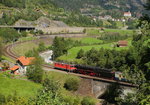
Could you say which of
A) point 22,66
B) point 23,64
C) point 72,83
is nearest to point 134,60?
point 72,83

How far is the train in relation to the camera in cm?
4638

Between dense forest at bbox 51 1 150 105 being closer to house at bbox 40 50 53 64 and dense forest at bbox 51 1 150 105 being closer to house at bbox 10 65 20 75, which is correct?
house at bbox 40 50 53 64

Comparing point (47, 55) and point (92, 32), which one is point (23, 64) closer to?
point (47, 55)

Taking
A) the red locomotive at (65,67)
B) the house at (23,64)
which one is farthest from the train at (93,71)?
the house at (23,64)

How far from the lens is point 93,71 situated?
50406 mm

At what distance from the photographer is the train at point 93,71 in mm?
46375

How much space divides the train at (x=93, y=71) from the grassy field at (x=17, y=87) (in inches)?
429

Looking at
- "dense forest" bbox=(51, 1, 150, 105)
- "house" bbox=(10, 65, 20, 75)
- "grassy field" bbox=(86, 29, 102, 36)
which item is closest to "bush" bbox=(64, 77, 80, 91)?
"dense forest" bbox=(51, 1, 150, 105)

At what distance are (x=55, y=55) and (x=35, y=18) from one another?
200ft

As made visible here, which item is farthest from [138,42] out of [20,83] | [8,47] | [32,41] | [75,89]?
[32,41]

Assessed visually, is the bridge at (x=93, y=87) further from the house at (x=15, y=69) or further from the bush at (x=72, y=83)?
the house at (x=15, y=69)

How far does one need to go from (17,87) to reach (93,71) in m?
17.6

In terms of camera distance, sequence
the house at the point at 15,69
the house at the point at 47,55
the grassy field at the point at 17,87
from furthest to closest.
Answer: the house at the point at 47,55 → the house at the point at 15,69 → the grassy field at the point at 17,87

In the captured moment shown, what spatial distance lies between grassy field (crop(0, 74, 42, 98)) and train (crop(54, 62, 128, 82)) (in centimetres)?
1089
